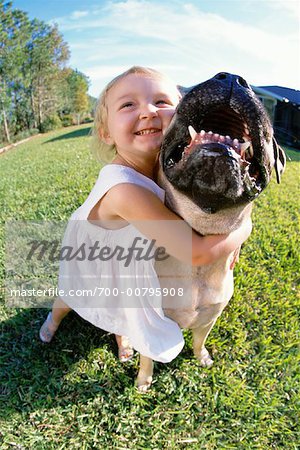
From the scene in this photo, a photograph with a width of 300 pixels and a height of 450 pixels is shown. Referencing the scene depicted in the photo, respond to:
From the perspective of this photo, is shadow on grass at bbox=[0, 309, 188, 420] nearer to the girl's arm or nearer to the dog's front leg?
the dog's front leg

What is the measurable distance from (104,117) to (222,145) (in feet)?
3.29

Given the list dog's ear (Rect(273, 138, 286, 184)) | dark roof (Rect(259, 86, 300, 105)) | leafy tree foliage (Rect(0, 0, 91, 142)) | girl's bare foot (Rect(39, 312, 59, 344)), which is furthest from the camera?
leafy tree foliage (Rect(0, 0, 91, 142))

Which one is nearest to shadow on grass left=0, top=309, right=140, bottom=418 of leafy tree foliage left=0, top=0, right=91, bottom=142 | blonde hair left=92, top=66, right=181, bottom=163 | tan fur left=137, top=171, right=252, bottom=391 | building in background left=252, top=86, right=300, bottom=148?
tan fur left=137, top=171, right=252, bottom=391

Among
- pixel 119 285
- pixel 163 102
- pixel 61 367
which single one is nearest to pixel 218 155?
pixel 163 102

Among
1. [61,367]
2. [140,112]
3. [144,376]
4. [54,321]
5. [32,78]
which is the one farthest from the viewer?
[32,78]

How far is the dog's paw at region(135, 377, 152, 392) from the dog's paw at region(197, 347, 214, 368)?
361mm

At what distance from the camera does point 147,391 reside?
2.13 metres

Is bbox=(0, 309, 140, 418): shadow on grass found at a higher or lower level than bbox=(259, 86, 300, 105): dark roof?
higher

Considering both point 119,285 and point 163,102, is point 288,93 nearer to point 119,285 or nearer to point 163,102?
point 163,102

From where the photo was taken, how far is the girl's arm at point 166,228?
163 centimetres

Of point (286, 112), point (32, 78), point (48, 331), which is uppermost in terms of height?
point (48, 331)

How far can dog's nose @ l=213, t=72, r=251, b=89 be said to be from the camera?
4.47 ft

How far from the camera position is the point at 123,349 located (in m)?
2.33

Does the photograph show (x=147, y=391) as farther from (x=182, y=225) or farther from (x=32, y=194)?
(x=32, y=194)
